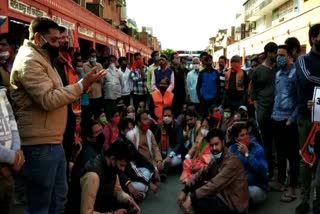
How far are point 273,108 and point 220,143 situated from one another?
1.29 metres

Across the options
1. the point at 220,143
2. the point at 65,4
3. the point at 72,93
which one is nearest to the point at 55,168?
the point at 72,93

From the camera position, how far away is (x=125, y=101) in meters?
11.6

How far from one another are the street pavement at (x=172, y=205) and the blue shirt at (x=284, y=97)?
3.45 ft

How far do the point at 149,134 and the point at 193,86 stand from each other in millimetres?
3304

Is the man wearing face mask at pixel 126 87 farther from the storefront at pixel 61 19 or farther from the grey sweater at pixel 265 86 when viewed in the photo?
the grey sweater at pixel 265 86

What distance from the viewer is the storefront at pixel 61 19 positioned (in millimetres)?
6688

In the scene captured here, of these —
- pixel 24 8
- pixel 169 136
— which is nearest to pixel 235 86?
pixel 169 136

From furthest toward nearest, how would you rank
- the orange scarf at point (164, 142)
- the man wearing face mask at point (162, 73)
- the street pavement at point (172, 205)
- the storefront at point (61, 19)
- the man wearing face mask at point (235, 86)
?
1. the man wearing face mask at point (162, 73)
2. the man wearing face mask at point (235, 86)
3. the orange scarf at point (164, 142)
4. the storefront at point (61, 19)
5. the street pavement at point (172, 205)

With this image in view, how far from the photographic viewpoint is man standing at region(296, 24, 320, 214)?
4473mm

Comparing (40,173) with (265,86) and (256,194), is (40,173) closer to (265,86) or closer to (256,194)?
(256,194)

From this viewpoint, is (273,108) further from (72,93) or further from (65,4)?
(65,4)

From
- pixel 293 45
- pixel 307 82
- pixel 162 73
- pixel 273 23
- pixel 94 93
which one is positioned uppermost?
pixel 273 23

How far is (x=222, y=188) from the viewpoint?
16.9 ft

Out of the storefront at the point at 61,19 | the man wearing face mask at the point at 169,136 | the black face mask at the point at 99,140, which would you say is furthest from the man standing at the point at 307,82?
the storefront at the point at 61,19
